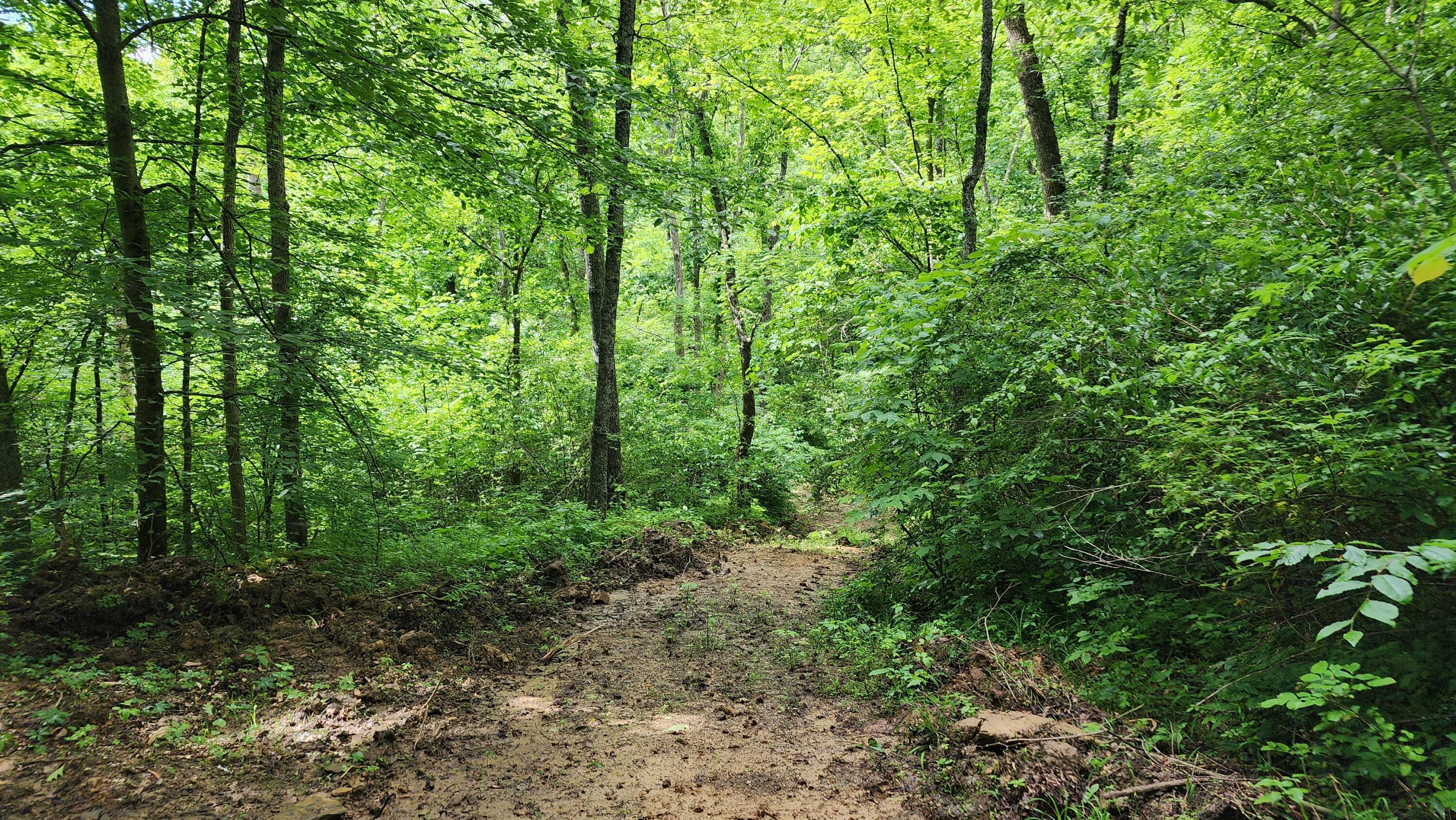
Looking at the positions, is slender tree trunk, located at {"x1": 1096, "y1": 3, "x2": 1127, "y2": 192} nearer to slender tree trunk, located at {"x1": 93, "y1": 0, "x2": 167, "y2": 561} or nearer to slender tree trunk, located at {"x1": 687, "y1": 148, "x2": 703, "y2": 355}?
slender tree trunk, located at {"x1": 687, "y1": 148, "x2": 703, "y2": 355}

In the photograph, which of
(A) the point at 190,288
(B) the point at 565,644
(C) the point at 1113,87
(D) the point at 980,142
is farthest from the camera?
(C) the point at 1113,87

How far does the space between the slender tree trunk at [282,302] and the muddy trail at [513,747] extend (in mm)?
1351

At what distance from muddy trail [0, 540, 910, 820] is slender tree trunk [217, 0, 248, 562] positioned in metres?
1.61

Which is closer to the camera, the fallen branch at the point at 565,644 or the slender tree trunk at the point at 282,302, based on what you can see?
the slender tree trunk at the point at 282,302

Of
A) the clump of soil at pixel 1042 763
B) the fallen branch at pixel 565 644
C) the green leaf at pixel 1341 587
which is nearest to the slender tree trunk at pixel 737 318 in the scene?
the fallen branch at pixel 565 644

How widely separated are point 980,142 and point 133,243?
811 centimetres

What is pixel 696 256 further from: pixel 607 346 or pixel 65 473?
pixel 65 473

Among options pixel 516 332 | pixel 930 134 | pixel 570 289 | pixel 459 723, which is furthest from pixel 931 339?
pixel 570 289

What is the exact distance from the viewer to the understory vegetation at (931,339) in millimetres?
3004

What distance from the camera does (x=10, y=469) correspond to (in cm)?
442

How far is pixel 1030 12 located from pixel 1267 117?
20.0 ft

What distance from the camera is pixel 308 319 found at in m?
5.51

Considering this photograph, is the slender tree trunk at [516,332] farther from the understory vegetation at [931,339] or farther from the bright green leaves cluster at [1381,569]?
the bright green leaves cluster at [1381,569]

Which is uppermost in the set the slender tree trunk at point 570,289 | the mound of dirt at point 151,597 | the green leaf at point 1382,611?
the slender tree trunk at point 570,289
